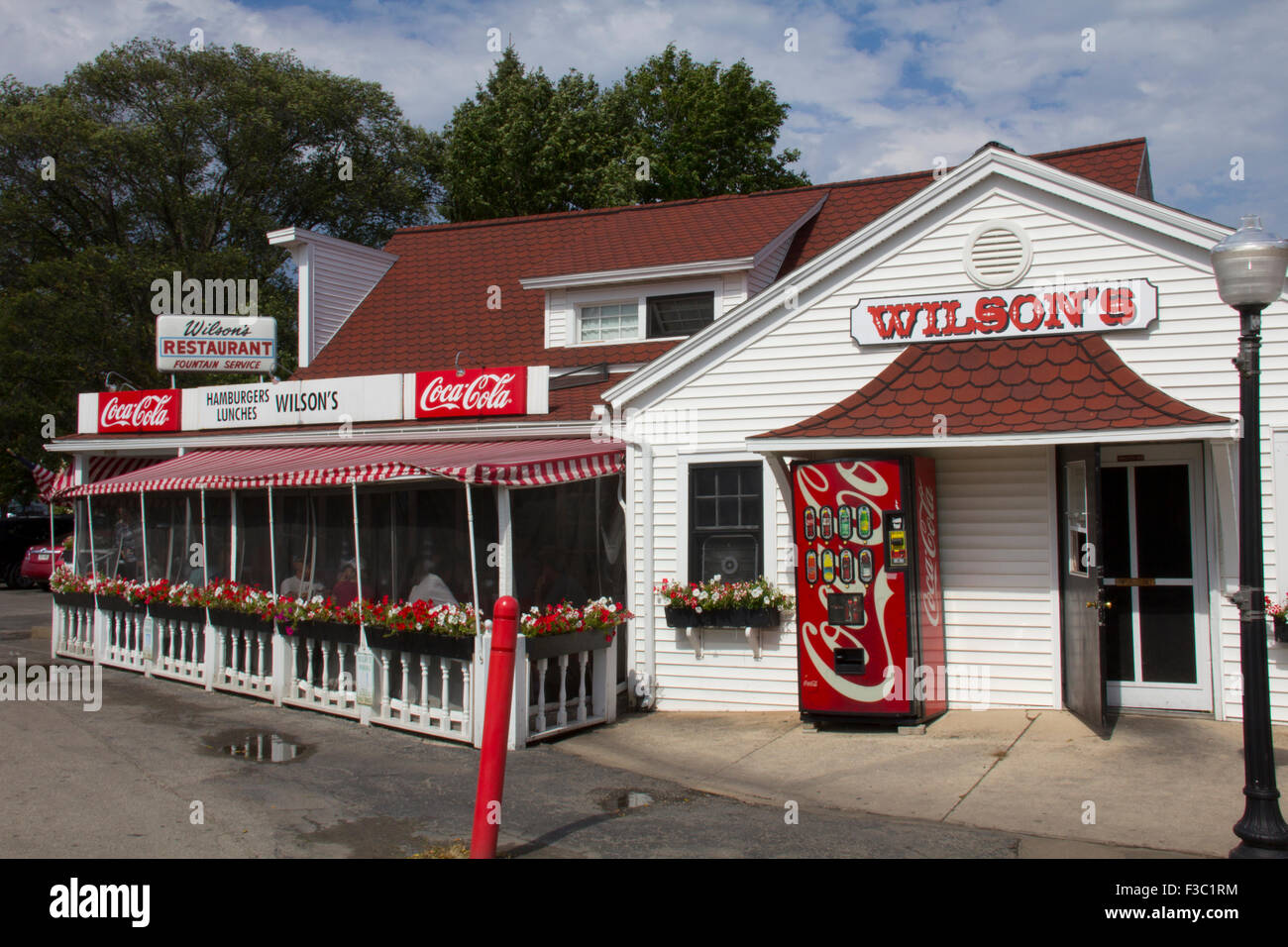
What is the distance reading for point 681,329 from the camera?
13836mm

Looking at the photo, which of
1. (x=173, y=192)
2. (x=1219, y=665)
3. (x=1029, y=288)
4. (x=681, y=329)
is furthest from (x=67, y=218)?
(x=1219, y=665)

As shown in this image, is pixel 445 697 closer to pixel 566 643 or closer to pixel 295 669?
pixel 566 643

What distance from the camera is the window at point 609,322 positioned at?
1412cm

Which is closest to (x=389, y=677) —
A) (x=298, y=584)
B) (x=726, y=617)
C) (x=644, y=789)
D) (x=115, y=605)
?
(x=298, y=584)

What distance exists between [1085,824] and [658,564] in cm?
512

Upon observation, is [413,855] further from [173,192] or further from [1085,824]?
[173,192]

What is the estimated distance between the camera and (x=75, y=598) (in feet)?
46.8

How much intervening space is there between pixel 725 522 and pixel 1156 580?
3.94 m

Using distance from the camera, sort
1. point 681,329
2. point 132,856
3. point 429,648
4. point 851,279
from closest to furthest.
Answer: point 132,856 < point 429,648 < point 851,279 < point 681,329

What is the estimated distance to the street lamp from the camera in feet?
17.5

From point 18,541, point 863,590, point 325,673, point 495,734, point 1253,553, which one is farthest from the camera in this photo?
point 18,541

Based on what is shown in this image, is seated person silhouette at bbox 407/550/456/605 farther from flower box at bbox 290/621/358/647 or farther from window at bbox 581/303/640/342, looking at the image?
window at bbox 581/303/640/342

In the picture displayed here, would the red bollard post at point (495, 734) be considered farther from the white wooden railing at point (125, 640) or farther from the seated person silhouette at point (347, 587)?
the white wooden railing at point (125, 640)

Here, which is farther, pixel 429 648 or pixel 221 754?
pixel 429 648
